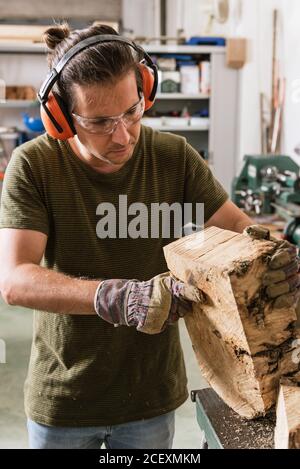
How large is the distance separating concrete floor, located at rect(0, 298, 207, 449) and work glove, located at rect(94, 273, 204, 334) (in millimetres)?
1521

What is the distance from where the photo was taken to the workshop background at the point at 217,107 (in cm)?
271

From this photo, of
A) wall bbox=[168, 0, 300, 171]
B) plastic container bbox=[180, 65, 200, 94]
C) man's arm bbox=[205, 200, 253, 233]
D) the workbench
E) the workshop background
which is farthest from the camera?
plastic container bbox=[180, 65, 200, 94]

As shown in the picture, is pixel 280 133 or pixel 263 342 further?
pixel 280 133

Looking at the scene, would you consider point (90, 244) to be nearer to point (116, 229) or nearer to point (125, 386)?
point (116, 229)

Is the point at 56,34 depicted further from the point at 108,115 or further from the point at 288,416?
the point at 288,416

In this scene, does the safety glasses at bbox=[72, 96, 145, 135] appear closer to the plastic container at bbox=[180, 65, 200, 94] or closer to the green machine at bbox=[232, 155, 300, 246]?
the green machine at bbox=[232, 155, 300, 246]

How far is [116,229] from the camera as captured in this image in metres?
1.20

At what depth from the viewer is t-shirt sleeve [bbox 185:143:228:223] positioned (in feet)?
4.26

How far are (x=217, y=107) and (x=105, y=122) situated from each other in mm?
3784

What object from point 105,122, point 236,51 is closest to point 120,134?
point 105,122

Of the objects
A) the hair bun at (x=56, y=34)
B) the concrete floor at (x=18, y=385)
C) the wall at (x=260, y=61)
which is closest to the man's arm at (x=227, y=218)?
the hair bun at (x=56, y=34)

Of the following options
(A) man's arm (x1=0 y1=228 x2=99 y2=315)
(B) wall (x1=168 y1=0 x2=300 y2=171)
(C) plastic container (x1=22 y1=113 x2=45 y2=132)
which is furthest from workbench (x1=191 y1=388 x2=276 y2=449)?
(C) plastic container (x1=22 y1=113 x2=45 y2=132)
